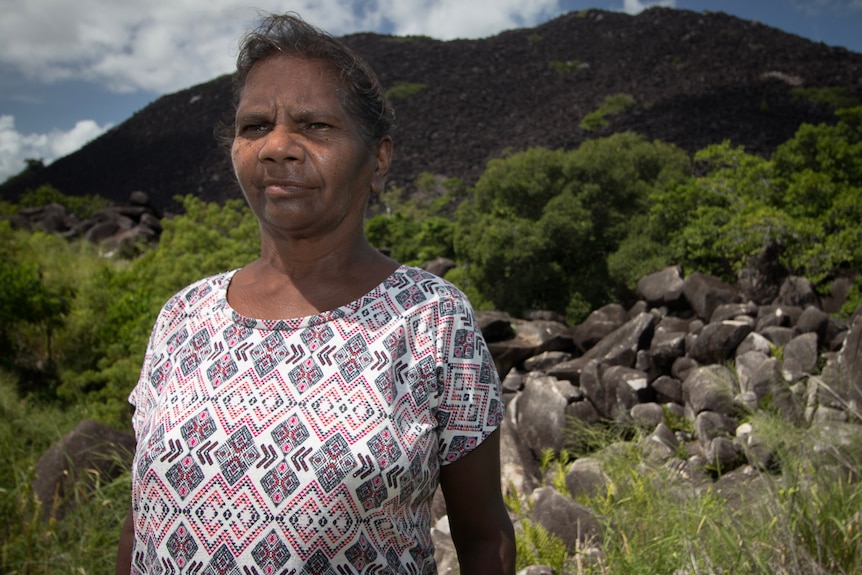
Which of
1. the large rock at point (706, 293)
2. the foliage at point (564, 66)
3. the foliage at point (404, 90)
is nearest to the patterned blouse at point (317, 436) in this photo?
the large rock at point (706, 293)

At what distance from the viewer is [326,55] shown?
4.53ft

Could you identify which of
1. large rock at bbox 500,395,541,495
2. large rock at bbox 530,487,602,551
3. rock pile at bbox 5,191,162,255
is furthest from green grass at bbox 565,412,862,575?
rock pile at bbox 5,191,162,255

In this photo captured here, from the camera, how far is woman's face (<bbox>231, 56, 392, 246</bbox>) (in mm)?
1349

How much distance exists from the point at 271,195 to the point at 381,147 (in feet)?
0.92

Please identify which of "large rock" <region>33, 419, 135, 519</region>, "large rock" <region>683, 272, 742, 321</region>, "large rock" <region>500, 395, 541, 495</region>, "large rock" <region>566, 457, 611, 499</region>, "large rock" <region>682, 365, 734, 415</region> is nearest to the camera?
"large rock" <region>566, 457, 611, 499</region>

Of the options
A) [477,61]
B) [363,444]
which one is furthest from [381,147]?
[477,61]

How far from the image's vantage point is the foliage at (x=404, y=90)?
129ft

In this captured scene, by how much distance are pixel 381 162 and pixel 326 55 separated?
0.25m

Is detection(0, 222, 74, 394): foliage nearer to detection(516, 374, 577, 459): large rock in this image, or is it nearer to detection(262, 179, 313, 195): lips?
detection(516, 374, 577, 459): large rock

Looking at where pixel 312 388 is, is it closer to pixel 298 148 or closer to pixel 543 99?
pixel 298 148

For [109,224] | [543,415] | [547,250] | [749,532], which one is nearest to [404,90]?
[109,224]

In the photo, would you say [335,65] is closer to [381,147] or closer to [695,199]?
[381,147]

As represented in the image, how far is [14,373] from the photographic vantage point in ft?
30.7

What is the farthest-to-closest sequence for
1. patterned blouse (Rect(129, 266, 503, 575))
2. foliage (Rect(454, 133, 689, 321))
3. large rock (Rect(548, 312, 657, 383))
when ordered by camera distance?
foliage (Rect(454, 133, 689, 321)), large rock (Rect(548, 312, 657, 383)), patterned blouse (Rect(129, 266, 503, 575))
